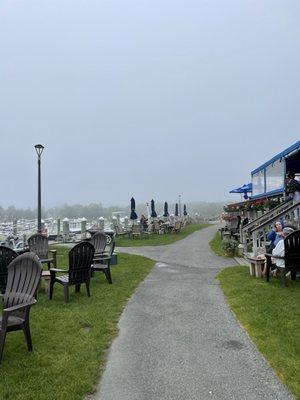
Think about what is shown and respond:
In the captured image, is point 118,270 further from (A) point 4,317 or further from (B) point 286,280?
(A) point 4,317

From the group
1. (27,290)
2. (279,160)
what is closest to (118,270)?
(27,290)

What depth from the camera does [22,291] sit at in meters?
→ 5.44

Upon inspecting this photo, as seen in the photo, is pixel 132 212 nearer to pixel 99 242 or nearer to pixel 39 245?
pixel 99 242

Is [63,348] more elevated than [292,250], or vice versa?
[292,250]

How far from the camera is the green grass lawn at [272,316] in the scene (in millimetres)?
4492

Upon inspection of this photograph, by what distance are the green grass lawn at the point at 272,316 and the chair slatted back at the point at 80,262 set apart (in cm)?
267

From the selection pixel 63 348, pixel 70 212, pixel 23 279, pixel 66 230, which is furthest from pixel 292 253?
pixel 70 212

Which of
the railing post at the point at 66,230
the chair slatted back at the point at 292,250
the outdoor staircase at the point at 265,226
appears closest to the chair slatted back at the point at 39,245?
the outdoor staircase at the point at 265,226

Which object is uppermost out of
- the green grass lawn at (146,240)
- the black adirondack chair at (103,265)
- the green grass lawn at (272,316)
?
the black adirondack chair at (103,265)

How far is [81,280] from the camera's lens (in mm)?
8148

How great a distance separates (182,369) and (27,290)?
2132 mm

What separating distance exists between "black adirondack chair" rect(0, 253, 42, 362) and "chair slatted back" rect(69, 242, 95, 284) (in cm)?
235

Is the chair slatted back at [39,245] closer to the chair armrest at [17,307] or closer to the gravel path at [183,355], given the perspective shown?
the gravel path at [183,355]

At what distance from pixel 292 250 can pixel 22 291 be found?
5.54m
